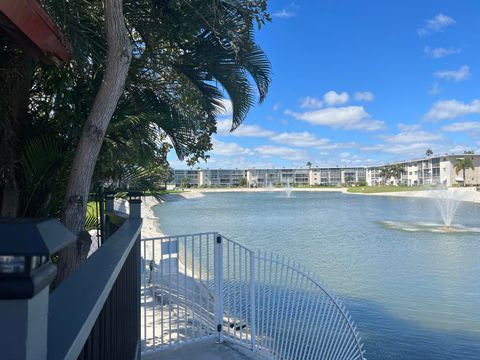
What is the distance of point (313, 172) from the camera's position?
19650 centimetres

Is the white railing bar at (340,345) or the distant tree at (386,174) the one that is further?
the distant tree at (386,174)

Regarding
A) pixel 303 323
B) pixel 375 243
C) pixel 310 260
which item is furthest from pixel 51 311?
pixel 375 243

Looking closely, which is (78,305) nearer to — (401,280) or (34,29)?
(34,29)

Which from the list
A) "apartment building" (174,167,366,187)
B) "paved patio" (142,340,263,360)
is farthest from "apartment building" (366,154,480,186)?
"paved patio" (142,340,263,360)

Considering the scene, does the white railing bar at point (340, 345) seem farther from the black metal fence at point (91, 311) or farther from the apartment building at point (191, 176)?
the apartment building at point (191, 176)

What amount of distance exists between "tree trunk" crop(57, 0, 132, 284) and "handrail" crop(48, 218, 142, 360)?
1666 mm

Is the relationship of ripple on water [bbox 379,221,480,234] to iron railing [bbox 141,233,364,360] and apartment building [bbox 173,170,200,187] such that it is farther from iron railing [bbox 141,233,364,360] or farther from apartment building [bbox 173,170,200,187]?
apartment building [bbox 173,170,200,187]

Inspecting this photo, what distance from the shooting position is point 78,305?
117cm

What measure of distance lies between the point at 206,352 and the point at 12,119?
10.6 ft

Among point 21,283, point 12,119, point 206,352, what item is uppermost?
point 12,119

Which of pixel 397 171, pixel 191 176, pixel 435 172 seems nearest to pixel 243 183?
pixel 191 176

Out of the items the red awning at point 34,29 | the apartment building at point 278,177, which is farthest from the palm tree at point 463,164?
the red awning at point 34,29

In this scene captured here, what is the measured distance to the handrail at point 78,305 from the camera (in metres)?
0.93

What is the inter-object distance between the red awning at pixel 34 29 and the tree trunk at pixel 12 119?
1.64 feet
